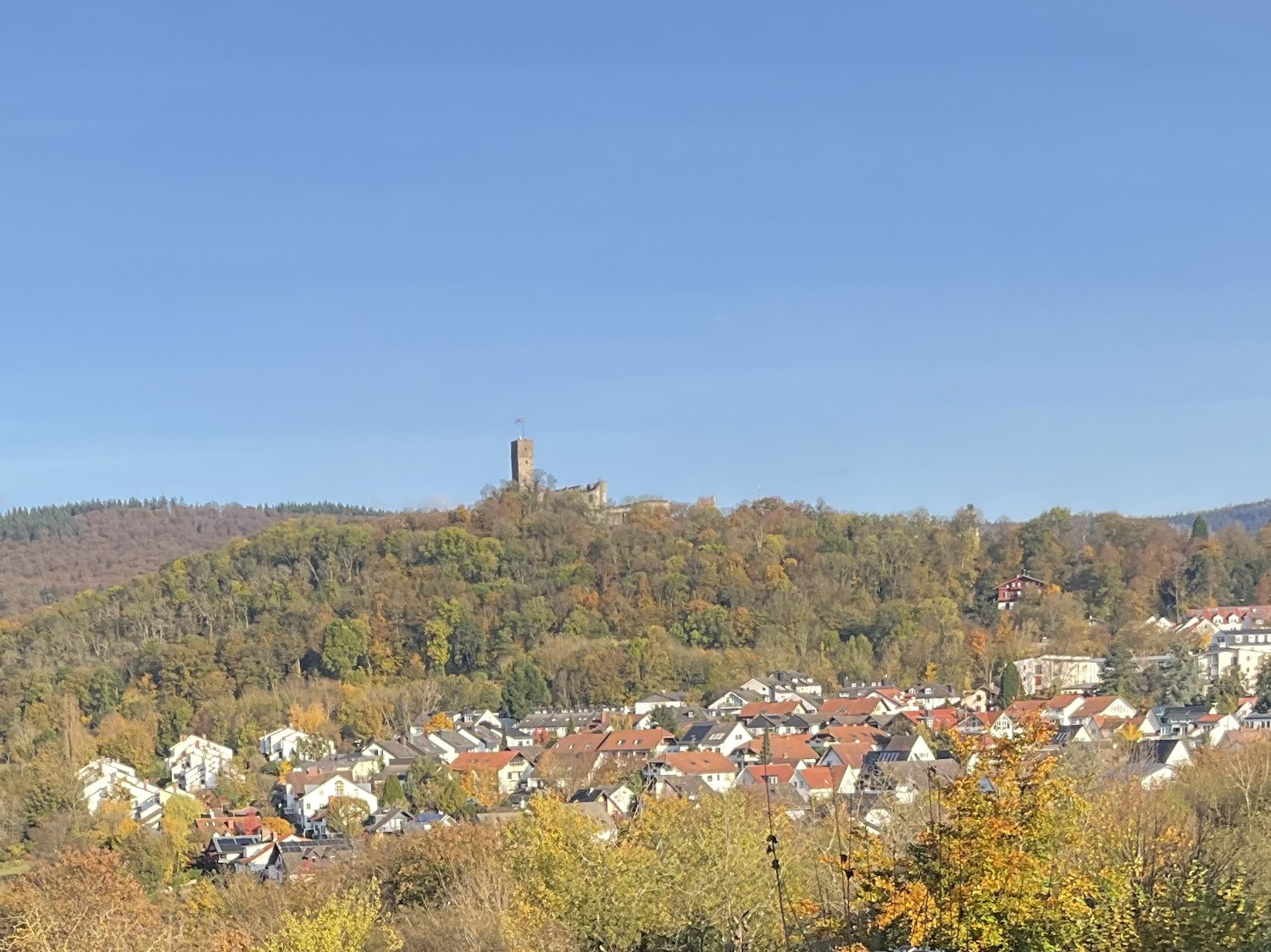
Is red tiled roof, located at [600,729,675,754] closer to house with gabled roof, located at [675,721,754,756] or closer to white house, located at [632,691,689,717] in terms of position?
house with gabled roof, located at [675,721,754,756]

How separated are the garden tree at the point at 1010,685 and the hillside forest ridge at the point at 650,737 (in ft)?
0.36

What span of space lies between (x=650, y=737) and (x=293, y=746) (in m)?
14.4

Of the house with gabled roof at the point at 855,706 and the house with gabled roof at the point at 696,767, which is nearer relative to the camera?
the house with gabled roof at the point at 696,767

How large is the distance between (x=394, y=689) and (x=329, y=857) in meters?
31.2

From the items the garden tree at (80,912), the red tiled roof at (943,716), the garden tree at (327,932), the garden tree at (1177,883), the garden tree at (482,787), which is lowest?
the garden tree at (482,787)

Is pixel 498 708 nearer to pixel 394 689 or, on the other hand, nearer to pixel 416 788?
pixel 394 689

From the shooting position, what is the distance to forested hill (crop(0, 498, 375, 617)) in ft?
414

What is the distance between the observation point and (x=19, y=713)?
62.7 meters

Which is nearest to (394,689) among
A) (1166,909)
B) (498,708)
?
(498,708)

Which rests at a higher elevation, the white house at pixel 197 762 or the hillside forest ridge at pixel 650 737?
the hillside forest ridge at pixel 650 737

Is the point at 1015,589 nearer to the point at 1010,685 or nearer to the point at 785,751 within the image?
the point at 1010,685

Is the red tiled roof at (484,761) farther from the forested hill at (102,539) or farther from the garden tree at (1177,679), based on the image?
the forested hill at (102,539)

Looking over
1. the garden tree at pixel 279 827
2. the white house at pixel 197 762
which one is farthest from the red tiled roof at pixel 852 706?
the white house at pixel 197 762

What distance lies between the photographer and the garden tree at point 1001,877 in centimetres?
1029
